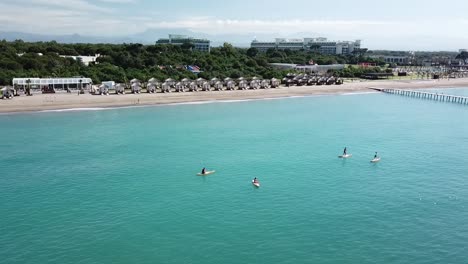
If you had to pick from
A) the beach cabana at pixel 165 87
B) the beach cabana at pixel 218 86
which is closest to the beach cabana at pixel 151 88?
the beach cabana at pixel 165 87

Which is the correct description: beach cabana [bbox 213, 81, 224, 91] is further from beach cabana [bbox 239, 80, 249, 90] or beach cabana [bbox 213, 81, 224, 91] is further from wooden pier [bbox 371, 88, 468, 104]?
wooden pier [bbox 371, 88, 468, 104]

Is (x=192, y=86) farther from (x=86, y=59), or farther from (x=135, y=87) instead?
(x=86, y=59)

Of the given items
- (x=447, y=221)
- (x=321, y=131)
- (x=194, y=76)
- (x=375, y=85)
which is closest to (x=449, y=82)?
(x=375, y=85)

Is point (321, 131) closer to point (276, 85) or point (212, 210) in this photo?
point (212, 210)

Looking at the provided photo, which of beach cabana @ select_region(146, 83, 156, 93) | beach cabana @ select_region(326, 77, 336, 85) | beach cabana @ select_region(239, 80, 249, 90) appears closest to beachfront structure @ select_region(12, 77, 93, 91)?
beach cabana @ select_region(146, 83, 156, 93)

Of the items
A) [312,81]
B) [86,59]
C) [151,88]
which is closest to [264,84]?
[312,81]
